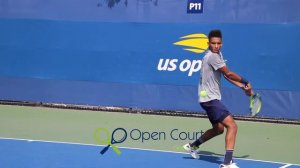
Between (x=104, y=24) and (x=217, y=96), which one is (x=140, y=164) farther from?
(x=104, y=24)

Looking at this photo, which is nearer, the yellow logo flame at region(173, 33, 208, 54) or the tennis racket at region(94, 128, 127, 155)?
the tennis racket at region(94, 128, 127, 155)

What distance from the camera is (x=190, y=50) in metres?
10.0

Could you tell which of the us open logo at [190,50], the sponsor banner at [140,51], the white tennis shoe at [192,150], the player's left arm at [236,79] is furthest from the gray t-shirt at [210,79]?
the us open logo at [190,50]

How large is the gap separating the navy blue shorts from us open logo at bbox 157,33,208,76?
3904mm

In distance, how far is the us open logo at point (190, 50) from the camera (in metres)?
9.95

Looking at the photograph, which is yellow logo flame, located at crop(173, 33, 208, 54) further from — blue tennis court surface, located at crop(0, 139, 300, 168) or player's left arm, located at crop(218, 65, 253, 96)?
player's left arm, located at crop(218, 65, 253, 96)

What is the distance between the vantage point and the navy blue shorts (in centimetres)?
598

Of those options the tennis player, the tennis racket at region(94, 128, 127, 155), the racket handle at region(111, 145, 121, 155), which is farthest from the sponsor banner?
the tennis player

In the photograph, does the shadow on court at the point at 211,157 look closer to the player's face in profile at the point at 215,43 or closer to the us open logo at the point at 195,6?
the player's face in profile at the point at 215,43

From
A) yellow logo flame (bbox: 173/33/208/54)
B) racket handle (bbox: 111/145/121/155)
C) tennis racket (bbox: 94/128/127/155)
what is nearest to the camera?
racket handle (bbox: 111/145/121/155)

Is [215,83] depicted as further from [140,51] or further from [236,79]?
[140,51]

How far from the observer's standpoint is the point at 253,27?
9.52m

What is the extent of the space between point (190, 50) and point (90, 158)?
4.21 m

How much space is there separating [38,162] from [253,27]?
199 inches
